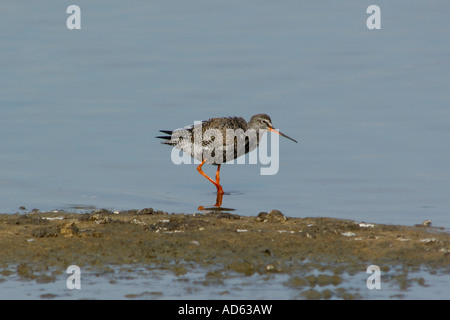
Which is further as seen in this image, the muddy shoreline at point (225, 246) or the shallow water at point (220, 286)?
the muddy shoreline at point (225, 246)

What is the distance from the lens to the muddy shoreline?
7.46 meters

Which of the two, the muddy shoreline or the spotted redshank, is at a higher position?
the spotted redshank

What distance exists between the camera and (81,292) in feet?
22.6

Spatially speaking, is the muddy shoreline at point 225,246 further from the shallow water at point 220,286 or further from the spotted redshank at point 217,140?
the spotted redshank at point 217,140

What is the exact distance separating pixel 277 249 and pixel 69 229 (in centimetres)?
222

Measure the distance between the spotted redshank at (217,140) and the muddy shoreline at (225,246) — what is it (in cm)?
351

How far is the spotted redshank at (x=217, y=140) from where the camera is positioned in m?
13.0

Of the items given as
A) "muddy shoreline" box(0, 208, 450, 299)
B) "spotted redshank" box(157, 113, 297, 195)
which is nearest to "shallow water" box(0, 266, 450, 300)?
"muddy shoreline" box(0, 208, 450, 299)

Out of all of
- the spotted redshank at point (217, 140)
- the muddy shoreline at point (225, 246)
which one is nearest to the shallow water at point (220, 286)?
the muddy shoreline at point (225, 246)

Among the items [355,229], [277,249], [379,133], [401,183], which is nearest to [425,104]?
[379,133]

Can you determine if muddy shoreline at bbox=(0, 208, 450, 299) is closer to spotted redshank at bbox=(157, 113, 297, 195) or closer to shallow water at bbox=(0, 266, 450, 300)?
shallow water at bbox=(0, 266, 450, 300)

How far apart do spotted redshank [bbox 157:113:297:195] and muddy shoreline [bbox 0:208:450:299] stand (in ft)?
11.5

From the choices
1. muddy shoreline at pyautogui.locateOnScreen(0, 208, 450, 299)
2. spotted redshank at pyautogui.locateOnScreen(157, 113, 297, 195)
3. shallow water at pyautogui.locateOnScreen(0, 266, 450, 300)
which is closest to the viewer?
shallow water at pyautogui.locateOnScreen(0, 266, 450, 300)

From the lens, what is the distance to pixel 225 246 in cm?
819
